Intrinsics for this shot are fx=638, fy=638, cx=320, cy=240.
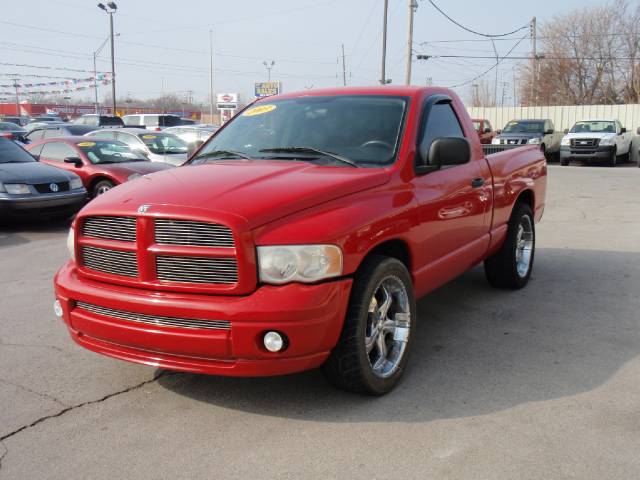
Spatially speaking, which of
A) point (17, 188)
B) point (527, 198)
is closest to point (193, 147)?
point (527, 198)

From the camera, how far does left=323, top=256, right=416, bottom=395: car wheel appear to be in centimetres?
341

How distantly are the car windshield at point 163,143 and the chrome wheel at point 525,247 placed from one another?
10.2m

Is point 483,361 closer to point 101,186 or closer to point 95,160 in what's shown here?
point 101,186

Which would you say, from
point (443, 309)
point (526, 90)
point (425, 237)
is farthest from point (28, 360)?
point (526, 90)

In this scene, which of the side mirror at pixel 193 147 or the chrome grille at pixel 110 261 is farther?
the side mirror at pixel 193 147

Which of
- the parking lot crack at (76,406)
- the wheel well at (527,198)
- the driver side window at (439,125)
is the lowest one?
the parking lot crack at (76,406)

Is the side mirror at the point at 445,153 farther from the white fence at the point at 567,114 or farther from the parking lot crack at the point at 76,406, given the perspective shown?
the white fence at the point at 567,114

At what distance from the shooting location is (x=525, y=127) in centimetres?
2592

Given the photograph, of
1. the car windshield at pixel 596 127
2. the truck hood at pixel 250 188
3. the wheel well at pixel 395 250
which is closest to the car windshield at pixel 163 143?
the truck hood at pixel 250 188

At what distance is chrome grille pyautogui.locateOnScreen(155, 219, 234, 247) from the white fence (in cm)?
3212

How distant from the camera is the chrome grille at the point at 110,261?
133 inches

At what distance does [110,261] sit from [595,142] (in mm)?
23484

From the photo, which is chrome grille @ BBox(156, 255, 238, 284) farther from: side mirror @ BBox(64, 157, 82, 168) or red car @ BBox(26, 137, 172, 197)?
side mirror @ BBox(64, 157, 82, 168)

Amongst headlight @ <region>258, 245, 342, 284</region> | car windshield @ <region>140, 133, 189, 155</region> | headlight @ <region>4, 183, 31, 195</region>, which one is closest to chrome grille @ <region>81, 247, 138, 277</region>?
headlight @ <region>258, 245, 342, 284</region>
